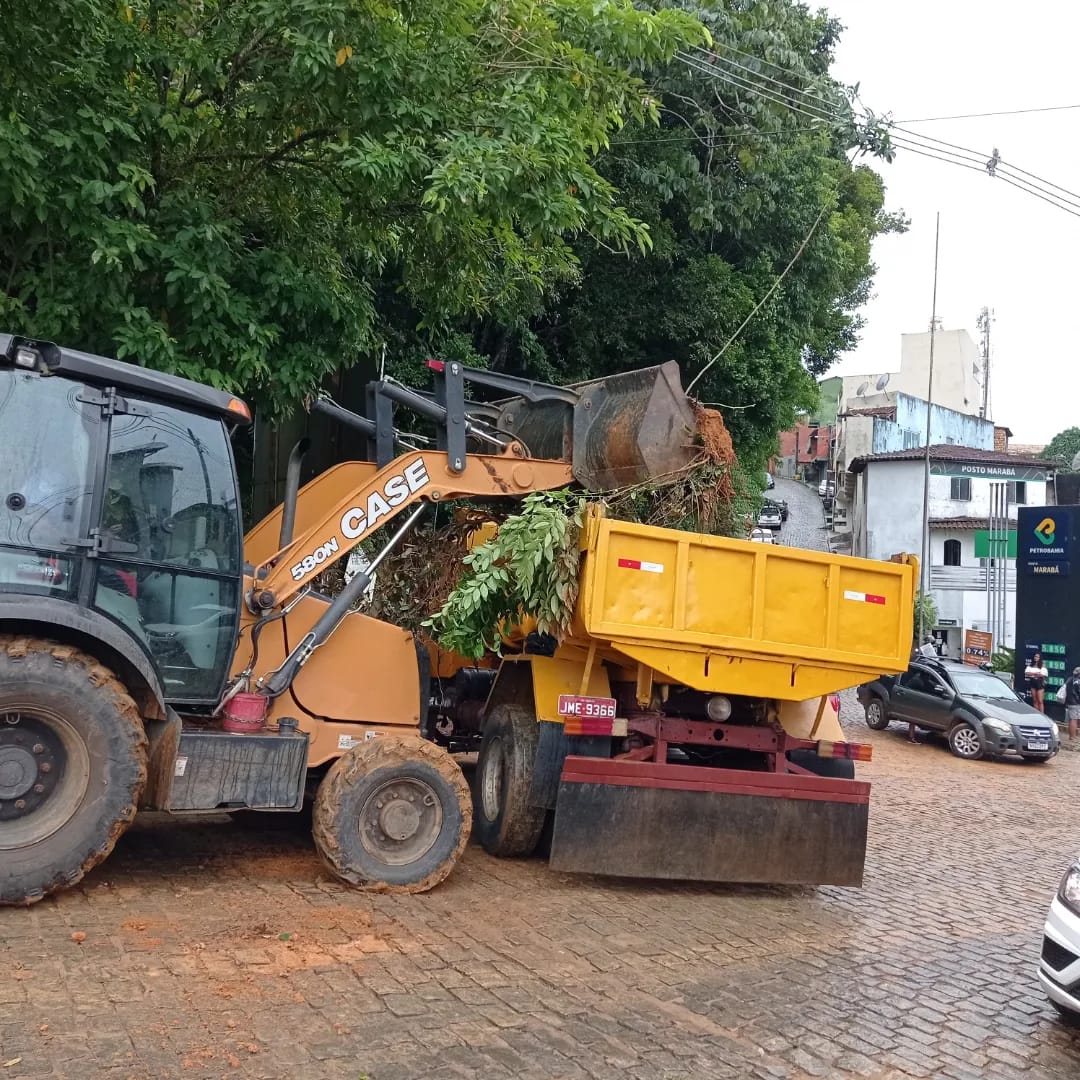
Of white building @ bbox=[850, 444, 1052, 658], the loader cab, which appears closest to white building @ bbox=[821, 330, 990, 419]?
white building @ bbox=[850, 444, 1052, 658]

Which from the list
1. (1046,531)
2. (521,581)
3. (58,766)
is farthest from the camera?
(1046,531)

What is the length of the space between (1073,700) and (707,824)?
15.9m

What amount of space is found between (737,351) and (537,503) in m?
11.2

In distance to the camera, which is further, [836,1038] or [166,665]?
[166,665]

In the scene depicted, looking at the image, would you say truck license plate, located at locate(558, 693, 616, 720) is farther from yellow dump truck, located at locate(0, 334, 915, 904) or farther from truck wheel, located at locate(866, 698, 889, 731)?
truck wheel, located at locate(866, 698, 889, 731)

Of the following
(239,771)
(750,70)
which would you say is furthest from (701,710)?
(750,70)

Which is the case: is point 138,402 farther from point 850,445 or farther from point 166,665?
point 850,445

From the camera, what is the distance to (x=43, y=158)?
22.7 ft

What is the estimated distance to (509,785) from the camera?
729 centimetres

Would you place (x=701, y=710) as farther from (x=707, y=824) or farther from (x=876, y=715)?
(x=876, y=715)

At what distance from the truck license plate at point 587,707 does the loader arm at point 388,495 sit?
1403 mm

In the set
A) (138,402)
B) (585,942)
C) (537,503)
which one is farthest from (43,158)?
(585,942)

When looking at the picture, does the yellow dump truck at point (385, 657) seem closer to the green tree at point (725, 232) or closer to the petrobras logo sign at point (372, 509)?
the petrobras logo sign at point (372, 509)

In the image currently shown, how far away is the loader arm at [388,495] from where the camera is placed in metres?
6.48
